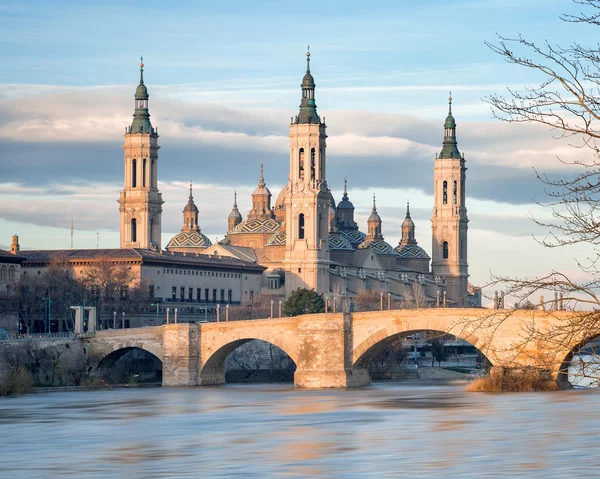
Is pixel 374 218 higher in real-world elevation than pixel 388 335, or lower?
higher

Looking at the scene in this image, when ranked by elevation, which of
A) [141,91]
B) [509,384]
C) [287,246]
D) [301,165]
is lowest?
[509,384]

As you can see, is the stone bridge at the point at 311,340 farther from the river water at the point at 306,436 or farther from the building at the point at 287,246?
the building at the point at 287,246

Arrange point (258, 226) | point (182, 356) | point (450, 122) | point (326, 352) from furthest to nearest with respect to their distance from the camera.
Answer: point (450, 122) < point (258, 226) < point (182, 356) < point (326, 352)

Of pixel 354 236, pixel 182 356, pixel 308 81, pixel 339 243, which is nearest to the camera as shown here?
pixel 182 356

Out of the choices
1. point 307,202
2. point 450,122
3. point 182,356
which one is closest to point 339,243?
point 450,122

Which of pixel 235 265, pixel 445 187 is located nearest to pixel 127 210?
pixel 235 265

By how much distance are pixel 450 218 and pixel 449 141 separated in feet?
29.8

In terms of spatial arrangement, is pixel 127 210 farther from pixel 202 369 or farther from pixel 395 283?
pixel 202 369

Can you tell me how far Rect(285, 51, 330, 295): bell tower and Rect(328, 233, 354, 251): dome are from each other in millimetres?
15793

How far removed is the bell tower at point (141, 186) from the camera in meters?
129

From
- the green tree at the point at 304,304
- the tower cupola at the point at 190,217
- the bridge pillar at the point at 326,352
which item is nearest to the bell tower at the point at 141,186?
the green tree at the point at 304,304

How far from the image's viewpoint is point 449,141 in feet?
507

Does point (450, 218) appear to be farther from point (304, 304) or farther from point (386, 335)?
point (386, 335)

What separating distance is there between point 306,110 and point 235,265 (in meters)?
16.9
